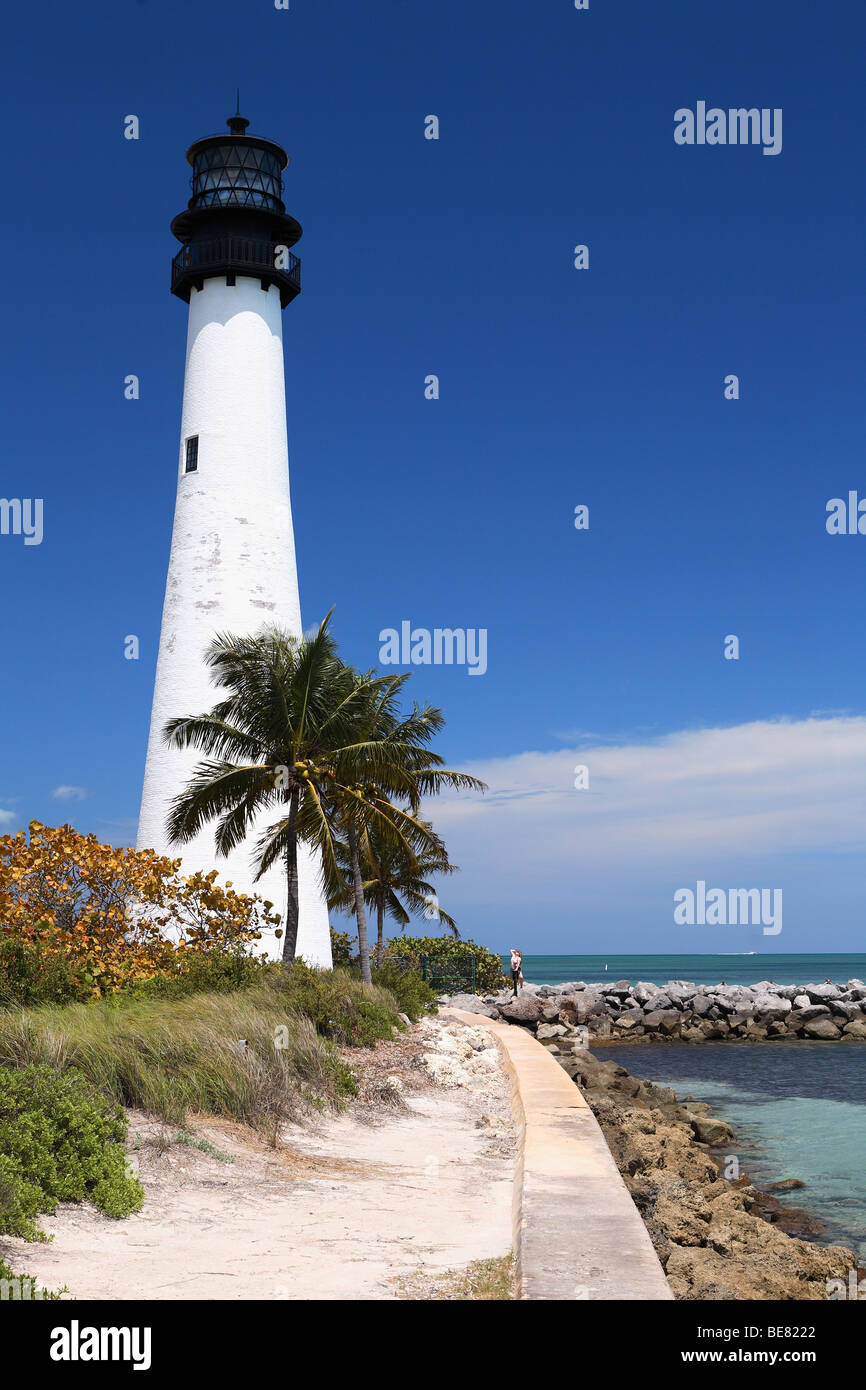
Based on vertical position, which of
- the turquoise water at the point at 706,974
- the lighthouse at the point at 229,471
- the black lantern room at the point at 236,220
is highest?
the black lantern room at the point at 236,220

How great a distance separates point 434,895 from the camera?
118ft

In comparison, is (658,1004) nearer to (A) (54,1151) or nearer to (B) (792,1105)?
(B) (792,1105)

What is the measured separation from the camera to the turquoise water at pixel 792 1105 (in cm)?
1421

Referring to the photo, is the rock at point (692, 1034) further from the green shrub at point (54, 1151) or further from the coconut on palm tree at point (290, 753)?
the green shrub at point (54, 1151)

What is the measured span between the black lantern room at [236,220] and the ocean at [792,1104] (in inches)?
876

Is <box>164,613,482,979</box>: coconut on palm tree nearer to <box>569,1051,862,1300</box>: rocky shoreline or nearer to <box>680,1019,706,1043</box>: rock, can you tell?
<box>569,1051,862,1300</box>: rocky shoreline

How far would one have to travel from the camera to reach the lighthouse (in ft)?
77.9

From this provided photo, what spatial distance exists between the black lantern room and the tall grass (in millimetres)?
19843

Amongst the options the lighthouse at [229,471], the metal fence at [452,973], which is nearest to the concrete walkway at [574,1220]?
the lighthouse at [229,471]

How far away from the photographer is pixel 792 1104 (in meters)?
22.6

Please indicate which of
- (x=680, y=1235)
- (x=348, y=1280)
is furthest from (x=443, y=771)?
(x=348, y=1280)
